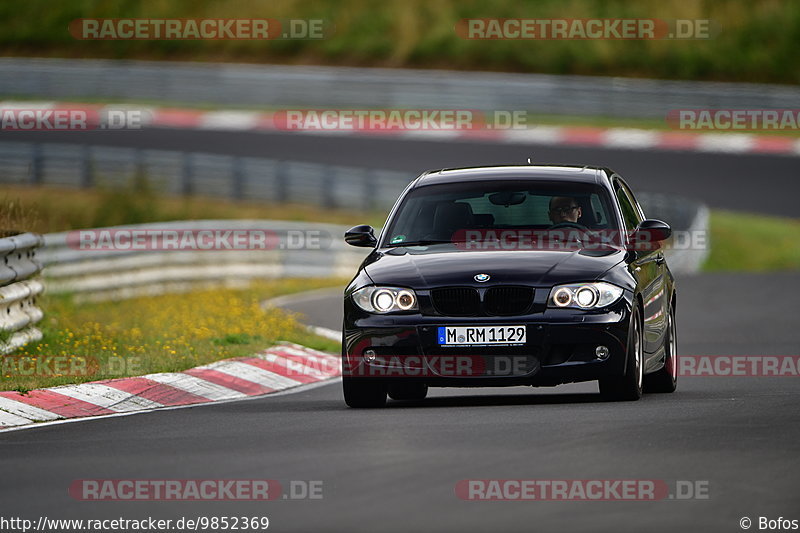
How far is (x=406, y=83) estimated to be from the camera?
144 feet

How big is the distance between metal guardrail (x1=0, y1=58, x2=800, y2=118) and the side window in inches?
1104

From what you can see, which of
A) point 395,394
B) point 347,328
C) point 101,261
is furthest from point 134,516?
point 101,261

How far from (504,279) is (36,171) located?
24473 millimetres

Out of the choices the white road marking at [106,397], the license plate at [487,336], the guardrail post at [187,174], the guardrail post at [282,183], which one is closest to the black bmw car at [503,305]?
the license plate at [487,336]

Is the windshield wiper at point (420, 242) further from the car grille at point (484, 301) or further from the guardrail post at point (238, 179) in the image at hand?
the guardrail post at point (238, 179)

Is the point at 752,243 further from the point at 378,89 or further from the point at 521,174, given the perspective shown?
the point at 521,174

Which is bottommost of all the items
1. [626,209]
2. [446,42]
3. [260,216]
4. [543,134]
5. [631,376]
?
[631,376]

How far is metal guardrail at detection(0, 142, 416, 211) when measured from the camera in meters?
33.9

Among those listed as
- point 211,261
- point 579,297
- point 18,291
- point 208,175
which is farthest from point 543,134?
point 579,297

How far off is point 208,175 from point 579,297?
24.8m

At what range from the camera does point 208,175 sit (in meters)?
35.5

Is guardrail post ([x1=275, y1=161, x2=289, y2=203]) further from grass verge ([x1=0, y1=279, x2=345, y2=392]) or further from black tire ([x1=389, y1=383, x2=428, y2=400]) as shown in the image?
black tire ([x1=389, y1=383, x2=428, y2=400])

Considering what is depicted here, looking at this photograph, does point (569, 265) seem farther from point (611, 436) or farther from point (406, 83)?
point (406, 83)

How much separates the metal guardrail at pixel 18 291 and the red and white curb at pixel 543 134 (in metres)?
26.6
